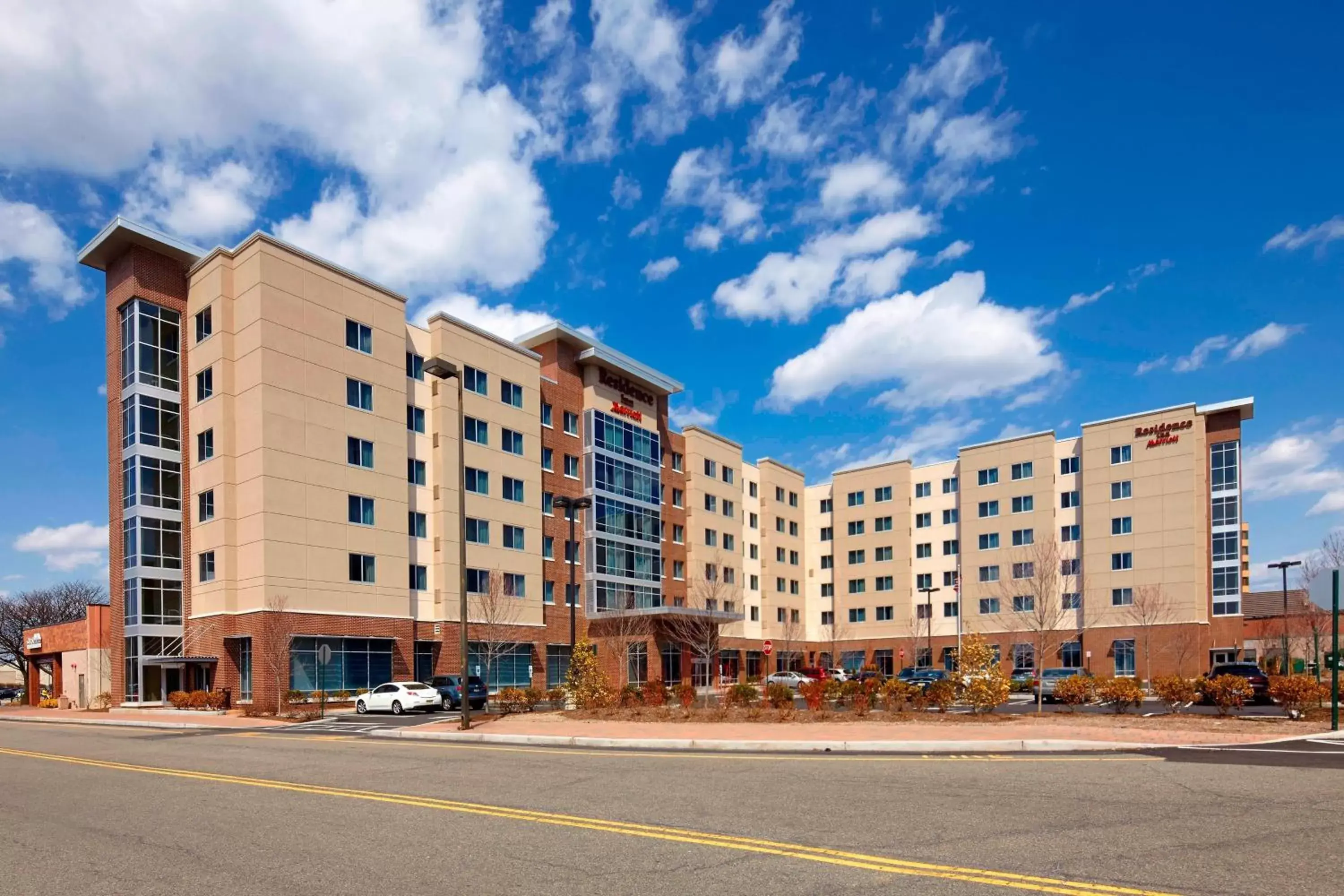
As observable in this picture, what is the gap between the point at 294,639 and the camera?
4209cm

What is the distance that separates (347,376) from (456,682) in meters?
15.8

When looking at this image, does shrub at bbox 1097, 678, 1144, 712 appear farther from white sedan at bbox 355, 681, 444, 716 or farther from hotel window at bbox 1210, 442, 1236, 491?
hotel window at bbox 1210, 442, 1236, 491

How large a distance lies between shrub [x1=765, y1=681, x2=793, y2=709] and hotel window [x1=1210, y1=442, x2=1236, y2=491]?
51100mm

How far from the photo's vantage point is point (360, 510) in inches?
1826

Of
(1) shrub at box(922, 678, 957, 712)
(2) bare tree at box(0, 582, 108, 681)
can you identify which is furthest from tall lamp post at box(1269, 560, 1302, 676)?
(2) bare tree at box(0, 582, 108, 681)

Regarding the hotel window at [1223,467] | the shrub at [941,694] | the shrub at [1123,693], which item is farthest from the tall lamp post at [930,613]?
the shrub at [1123,693]

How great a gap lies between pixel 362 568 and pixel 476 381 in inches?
502

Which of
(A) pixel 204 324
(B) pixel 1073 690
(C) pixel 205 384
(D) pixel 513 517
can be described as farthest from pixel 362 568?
(B) pixel 1073 690

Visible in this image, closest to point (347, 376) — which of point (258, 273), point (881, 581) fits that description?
point (258, 273)

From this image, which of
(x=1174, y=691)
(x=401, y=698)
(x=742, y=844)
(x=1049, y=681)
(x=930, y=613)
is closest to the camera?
(x=742, y=844)

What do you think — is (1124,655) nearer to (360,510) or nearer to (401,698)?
(401,698)

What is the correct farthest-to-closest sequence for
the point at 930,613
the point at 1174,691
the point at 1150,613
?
the point at 930,613 < the point at 1150,613 < the point at 1174,691

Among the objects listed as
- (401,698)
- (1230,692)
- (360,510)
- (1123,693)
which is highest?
(360,510)

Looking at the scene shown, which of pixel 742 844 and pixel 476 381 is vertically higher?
pixel 476 381
